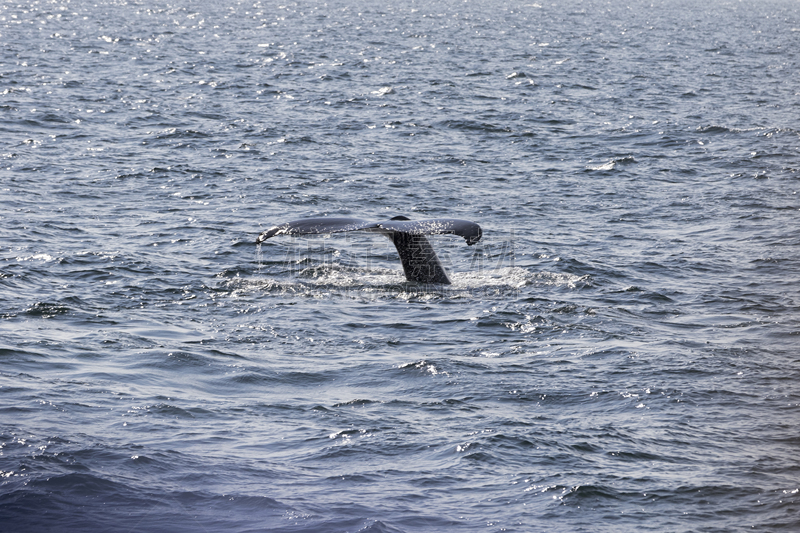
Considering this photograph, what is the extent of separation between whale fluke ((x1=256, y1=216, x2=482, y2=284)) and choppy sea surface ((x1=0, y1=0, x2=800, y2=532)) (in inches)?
19.5

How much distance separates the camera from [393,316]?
14.9 m

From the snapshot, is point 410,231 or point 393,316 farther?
point 393,316

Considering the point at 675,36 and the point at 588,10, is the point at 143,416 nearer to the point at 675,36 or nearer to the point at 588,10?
the point at 675,36

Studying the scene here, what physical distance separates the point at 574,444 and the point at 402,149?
19.4 meters

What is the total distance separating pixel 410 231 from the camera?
1465 centimetres

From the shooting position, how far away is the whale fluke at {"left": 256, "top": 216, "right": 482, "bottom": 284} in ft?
46.4

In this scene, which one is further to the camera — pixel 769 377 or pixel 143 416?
pixel 769 377

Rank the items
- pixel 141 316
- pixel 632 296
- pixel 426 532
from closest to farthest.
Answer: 1. pixel 426 532
2. pixel 141 316
3. pixel 632 296

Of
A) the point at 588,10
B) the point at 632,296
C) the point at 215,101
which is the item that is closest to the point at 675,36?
the point at 588,10

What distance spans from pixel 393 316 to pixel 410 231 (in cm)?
135

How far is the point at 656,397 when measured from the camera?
11.8m

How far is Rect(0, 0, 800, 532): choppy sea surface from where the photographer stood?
9180 millimetres

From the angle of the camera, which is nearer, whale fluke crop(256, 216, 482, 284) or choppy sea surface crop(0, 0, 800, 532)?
choppy sea surface crop(0, 0, 800, 532)

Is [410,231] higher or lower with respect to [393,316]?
higher
